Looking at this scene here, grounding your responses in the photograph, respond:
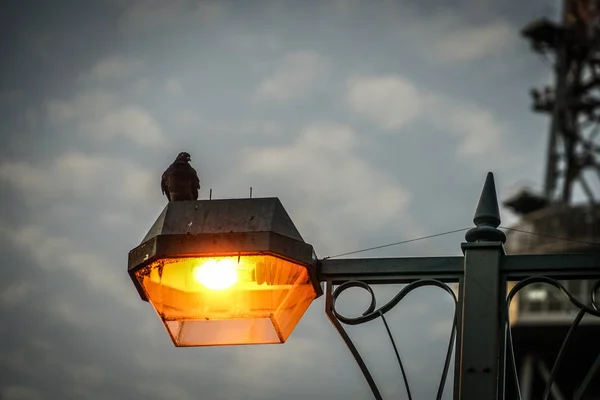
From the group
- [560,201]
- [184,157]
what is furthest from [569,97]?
[184,157]

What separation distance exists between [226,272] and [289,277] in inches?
10.8

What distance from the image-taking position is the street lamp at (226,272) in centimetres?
571

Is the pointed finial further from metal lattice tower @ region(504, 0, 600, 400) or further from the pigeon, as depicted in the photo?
metal lattice tower @ region(504, 0, 600, 400)

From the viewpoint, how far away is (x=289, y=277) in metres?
5.88

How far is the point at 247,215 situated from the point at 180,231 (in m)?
0.29

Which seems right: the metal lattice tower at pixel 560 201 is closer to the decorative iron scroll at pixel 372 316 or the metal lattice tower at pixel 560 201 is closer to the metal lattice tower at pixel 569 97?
the metal lattice tower at pixel 569 97

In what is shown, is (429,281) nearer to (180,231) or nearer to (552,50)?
(180,231)

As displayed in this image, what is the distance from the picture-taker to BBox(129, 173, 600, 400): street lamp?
5.45m

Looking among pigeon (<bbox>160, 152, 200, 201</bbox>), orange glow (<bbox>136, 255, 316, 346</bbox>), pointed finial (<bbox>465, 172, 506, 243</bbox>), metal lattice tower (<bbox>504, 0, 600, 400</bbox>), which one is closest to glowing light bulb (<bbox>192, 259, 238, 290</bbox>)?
orange glow (<bbox>136, 255, 316, 346</bbox>)

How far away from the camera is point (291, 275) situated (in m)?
5.88

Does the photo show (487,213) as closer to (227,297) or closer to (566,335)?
(566,335)

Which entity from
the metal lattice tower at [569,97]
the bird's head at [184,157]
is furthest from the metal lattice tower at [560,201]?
the bird's head at [184,157]

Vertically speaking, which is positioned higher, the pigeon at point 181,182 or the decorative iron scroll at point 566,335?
the pigeon at point 181,182

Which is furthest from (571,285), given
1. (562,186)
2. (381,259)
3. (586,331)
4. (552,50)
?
(381,259)
